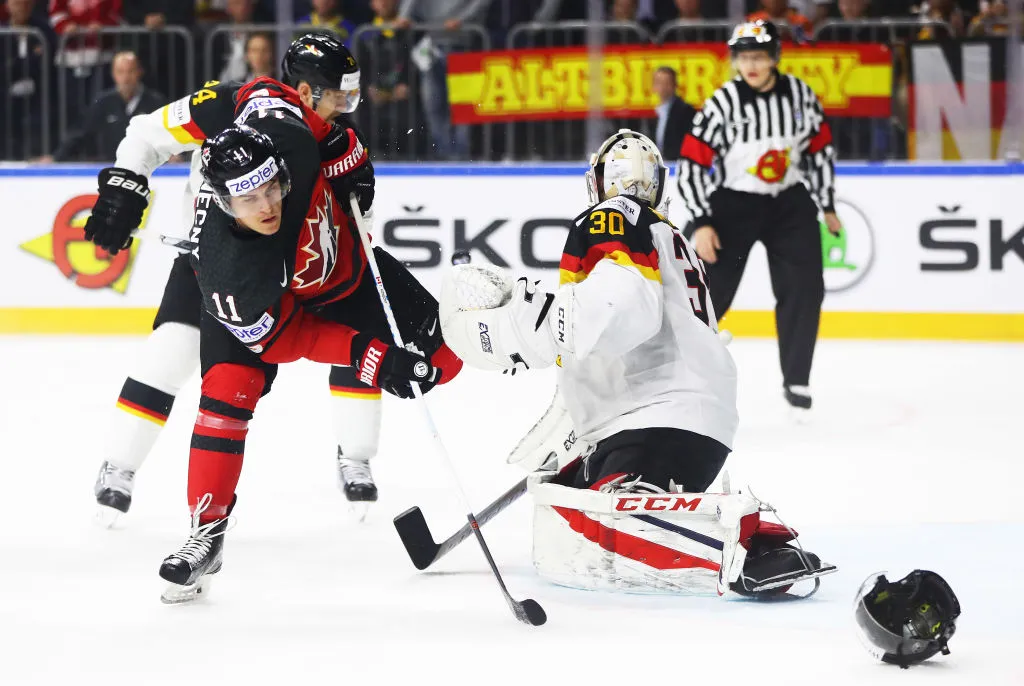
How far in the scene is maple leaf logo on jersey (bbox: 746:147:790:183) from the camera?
5023 mm

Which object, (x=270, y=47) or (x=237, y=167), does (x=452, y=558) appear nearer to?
(x=237, y=167)

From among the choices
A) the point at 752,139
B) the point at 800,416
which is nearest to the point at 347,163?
the point at 752,139

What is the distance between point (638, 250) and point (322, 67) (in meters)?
0.99

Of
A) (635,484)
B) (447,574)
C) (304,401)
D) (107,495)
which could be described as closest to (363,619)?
(447,574)

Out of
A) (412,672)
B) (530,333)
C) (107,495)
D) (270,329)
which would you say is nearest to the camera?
(412,672)

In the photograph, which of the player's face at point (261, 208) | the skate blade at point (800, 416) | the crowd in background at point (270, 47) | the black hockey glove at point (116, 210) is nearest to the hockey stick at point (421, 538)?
the player's face at point (261, 208)

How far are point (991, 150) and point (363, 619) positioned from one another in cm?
493

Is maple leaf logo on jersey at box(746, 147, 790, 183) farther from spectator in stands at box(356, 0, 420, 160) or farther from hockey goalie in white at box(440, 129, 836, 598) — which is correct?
spectator in stands at box(356, 0, 420, 160)

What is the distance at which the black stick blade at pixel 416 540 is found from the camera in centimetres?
303

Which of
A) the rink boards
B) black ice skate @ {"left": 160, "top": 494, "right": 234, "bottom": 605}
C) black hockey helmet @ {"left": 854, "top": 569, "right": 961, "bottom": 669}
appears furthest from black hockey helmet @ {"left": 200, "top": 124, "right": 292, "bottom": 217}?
the rink boards

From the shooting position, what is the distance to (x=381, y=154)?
286 inches

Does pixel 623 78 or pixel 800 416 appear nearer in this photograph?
pixel 800 416

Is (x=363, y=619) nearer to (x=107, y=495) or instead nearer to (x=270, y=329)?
(x=270, y=329)

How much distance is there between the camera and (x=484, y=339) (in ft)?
8.73
